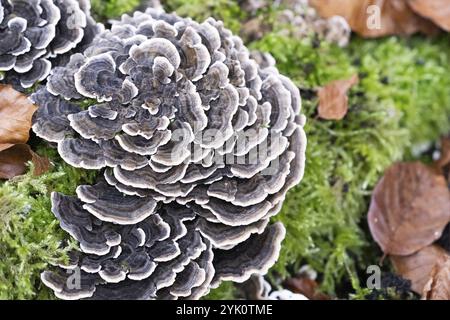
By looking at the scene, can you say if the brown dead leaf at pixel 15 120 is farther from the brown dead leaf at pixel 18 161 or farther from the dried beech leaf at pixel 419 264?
the dried beech leaf at pixel 419 264

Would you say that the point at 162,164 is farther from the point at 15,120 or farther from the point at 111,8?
the point at 111,8

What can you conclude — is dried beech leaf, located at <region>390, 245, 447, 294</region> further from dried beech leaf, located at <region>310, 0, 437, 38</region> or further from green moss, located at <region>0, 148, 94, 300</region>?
green moss, located at <region>0, 148, 94, 300</region>

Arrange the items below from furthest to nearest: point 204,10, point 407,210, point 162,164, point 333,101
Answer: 1. point 204,10
2. point 333,101
3. point 407,210
4. point 162,164

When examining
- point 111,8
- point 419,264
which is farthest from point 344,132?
point 111,8

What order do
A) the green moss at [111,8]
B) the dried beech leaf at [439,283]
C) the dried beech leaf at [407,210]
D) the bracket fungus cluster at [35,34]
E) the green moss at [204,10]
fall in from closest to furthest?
the bracket fungus cluster at [35,34] → the dried beech leaf at [439,283] → the dried beech leaf at [407,210] → the green moss at [111,8] → the green moss at [204,10]

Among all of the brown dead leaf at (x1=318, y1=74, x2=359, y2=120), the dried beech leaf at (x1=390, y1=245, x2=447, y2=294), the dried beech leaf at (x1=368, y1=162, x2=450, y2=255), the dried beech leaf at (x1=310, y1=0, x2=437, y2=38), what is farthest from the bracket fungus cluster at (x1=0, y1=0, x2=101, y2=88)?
the dried beech leaf at (x1=390, y1=245, x2=447, y2=294)

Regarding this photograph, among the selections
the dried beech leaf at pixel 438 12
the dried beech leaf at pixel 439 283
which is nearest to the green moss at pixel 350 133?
the dried beech leaf at pixel 438 12
